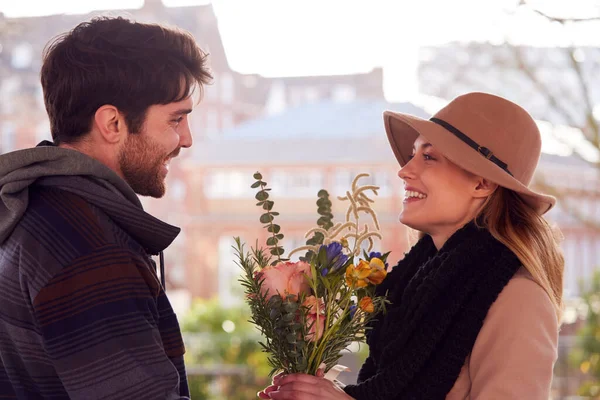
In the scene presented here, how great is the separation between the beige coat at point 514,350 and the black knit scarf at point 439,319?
0.08ft

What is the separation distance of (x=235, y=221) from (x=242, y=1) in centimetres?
426


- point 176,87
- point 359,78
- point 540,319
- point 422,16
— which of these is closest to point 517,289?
point 540,319

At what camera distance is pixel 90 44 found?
1.29 m

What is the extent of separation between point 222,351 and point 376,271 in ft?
13.8

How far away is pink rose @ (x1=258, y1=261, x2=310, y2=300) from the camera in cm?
138

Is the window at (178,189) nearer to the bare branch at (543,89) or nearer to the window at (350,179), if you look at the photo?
the window at (350,179)

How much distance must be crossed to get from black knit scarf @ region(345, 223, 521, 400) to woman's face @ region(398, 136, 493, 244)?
49mm

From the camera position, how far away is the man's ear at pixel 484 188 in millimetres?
1558

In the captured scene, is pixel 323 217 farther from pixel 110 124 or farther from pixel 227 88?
pixel 227 88

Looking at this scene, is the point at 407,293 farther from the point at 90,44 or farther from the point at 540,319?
the point at 90,44

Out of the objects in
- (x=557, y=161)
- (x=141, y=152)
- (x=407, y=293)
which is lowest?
(x=557, y=161)

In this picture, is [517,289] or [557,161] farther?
[557,161]

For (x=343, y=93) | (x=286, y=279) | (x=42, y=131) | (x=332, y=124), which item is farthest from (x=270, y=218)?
(x=343, y=93)

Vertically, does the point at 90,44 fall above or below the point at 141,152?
above
